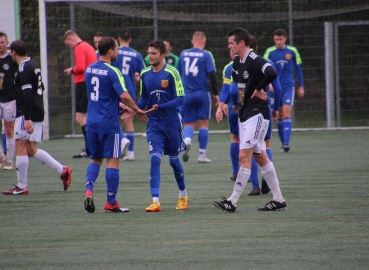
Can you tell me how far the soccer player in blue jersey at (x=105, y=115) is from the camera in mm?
8250

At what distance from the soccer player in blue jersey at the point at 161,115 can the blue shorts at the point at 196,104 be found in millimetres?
5426

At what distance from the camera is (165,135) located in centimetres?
855

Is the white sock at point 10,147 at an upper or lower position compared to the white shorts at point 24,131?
lower

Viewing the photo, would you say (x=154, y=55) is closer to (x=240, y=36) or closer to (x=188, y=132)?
(x=240, y=36)

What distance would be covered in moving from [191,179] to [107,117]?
10.8 feet

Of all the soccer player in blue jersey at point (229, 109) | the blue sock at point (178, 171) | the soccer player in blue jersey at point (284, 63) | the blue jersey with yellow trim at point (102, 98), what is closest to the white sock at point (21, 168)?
the blue jersey with yellow trim at point (102, 98)

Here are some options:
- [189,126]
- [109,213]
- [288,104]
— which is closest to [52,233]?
[109,213]

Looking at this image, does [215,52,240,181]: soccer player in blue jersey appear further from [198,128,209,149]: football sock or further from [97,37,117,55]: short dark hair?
[198,128,209,149]: football sock

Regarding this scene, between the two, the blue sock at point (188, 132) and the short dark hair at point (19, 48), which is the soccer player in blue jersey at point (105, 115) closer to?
the short dark hair at point (19, 48)

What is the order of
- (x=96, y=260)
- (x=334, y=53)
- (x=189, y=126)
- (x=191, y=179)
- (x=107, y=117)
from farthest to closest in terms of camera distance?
(x=334, y=53) < (x=189, y=126) < (x=191, y=179) < (x=107, y=117) < (x=96, y=260)

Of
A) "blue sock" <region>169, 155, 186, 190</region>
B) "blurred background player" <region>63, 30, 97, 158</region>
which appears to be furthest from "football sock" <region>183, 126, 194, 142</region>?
"blue sock" <region>169, 155, 186, 190</region>

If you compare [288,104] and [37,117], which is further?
[288,104]

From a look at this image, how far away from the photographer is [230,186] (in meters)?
10.5

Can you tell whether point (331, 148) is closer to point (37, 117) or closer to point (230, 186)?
point (230, 186)
